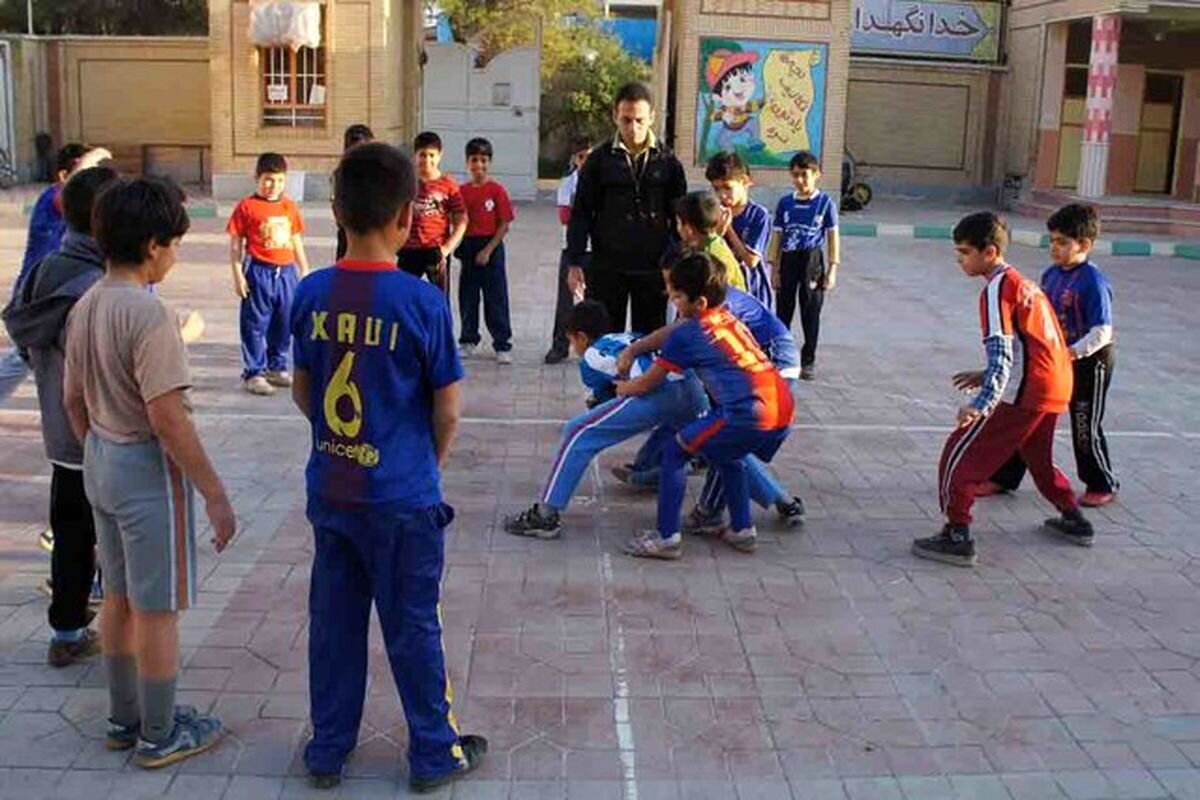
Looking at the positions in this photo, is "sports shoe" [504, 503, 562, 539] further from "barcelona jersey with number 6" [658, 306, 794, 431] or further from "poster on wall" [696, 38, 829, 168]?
"poster on wall" [696, 38, 829, 168]

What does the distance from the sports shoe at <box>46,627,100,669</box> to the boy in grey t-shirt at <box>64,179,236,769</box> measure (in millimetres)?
743

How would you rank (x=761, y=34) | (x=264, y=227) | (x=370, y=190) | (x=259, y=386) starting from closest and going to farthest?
(x=370, y=190) < (x=264, y=227) < (x=259, y=386) < (x=761, y=34)

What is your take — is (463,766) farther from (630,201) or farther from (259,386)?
(259,386)

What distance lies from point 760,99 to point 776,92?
301 mm

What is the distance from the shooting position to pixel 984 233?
560 centimetres

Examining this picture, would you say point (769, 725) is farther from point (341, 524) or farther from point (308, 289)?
point (308, 289)

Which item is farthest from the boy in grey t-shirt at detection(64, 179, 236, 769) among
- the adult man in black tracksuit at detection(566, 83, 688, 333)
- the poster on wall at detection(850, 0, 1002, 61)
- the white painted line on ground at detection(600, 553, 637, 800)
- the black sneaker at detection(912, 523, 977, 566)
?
the poster on wall at detection(850, 0, 1002, 61)

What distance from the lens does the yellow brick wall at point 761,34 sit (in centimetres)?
2253

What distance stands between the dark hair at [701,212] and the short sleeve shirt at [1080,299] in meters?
1.60

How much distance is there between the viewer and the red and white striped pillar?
Result: 22.9m

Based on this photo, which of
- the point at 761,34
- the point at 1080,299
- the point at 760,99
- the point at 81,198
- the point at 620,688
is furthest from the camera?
the point at 760,99

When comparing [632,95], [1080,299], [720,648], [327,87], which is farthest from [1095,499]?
[327,87]

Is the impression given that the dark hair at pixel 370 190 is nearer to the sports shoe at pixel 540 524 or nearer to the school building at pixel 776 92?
the sports shoe at pixel 540 524

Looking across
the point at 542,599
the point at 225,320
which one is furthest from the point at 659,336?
the point at 225,320
